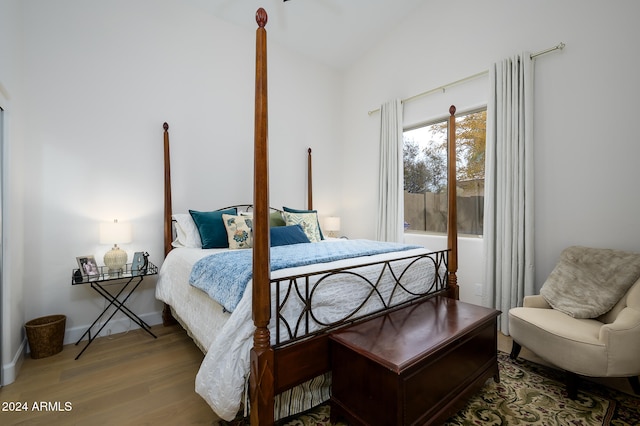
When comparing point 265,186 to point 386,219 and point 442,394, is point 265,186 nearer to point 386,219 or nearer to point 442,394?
point 442,394

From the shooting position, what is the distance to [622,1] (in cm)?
221

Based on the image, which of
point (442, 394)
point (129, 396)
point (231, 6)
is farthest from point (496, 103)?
point (129, 396)

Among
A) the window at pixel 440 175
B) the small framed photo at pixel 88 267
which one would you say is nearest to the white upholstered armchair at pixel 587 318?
the window at pixel 440 175

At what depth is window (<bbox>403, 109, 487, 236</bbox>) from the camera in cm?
318

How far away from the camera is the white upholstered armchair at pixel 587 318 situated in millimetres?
1639

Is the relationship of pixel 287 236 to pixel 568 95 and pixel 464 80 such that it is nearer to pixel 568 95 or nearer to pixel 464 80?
pixel 464 80

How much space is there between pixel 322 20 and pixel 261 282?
348 cm

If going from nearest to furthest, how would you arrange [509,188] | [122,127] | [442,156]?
[509,188], [122,127], [442,156]

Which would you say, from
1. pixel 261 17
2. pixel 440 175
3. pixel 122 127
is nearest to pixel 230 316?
pixel 261 17

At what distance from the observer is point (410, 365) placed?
48.9 inches

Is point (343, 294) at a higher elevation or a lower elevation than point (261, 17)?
lower

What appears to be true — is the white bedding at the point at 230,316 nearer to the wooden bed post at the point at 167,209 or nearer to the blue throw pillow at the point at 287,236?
the wooden bed post at the point at 167,209

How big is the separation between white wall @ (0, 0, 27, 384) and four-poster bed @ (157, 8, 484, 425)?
105 centimetres

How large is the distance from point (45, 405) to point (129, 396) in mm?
446
